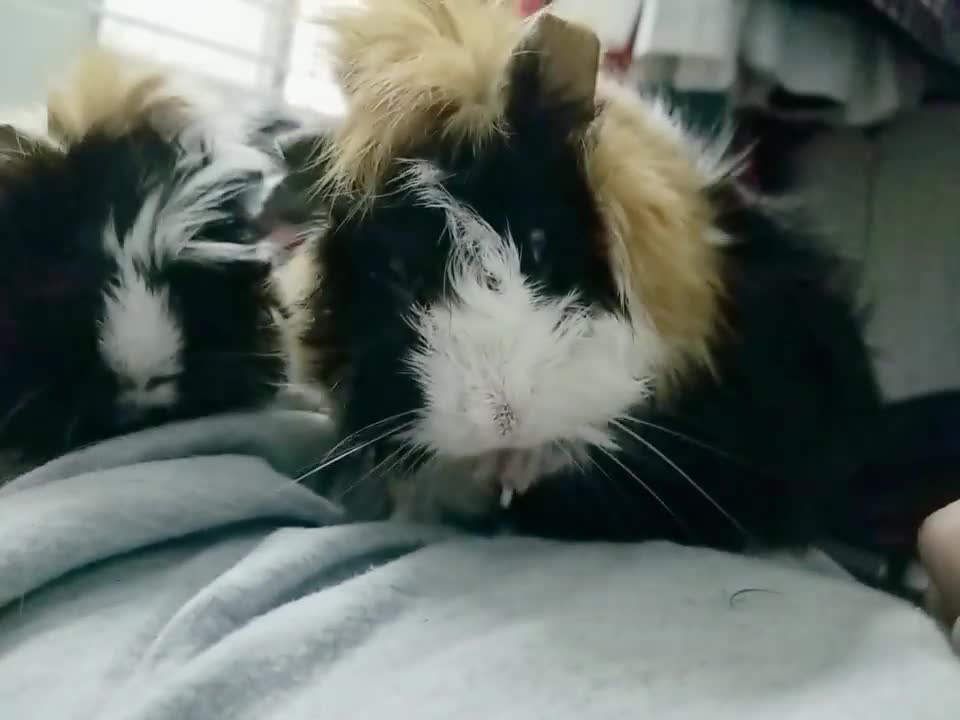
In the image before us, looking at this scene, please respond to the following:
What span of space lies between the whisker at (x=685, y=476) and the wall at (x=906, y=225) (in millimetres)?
392

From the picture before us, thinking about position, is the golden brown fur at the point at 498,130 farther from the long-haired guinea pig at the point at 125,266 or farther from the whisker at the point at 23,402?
the whisker at the point at 23,402

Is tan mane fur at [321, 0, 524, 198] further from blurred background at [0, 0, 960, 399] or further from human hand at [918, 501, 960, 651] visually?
human hand at [918, 501, 960, 651]

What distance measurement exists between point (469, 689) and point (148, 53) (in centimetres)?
53

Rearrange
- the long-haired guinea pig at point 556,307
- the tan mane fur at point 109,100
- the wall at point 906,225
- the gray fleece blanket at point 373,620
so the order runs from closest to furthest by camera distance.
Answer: the gray fleece blanket at point 373,620 → the long-haired guinea pig at point 556,307 → the tan mane fur at point 109,100 → the wall at point 906,225

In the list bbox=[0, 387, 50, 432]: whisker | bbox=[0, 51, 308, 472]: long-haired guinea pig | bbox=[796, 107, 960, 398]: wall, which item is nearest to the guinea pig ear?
bbox=[0, 51, 308, 472]: long-haired guinea pig

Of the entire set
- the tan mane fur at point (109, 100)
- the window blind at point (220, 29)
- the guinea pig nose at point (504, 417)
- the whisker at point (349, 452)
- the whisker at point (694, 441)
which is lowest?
the whisker at point (349, 452)

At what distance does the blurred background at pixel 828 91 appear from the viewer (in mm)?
699

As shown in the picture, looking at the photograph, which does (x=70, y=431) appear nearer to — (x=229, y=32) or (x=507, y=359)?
(x=507, y=359)

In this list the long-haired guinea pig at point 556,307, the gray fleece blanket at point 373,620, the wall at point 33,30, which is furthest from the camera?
the wall at point 33,30

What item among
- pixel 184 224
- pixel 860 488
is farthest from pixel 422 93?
pixel 860 488

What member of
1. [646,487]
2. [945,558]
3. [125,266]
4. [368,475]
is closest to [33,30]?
[125,266]

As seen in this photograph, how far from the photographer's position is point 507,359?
43cm

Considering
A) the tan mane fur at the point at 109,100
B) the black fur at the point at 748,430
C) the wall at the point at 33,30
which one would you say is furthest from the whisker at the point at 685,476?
the wall at the point at 33,30

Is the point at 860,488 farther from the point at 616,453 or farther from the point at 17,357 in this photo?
the point at 17,357
